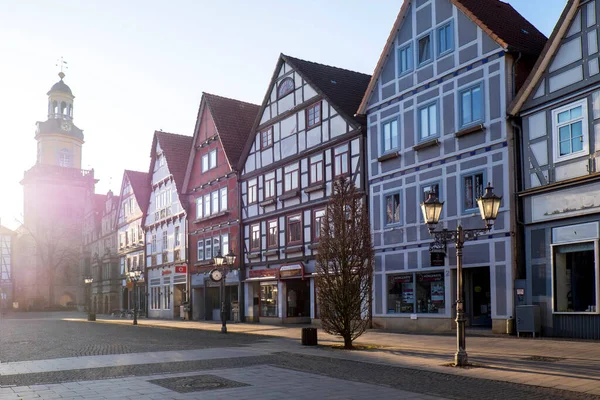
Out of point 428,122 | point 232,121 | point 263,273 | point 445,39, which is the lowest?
point 263,273

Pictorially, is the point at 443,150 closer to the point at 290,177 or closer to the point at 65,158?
the point at 290,177

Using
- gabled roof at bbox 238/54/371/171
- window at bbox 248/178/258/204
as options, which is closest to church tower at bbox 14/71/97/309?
window at bbox 248/178/258/204

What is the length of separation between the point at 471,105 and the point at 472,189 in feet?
10.5

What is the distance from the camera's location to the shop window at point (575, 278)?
20812 millimetres

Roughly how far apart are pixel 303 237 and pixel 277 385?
2213 cm

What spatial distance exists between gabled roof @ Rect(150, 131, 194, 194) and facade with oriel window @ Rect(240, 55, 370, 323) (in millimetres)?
12739

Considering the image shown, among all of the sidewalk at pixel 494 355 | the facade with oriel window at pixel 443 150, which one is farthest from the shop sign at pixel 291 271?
the sidewalk at pixel 494 355

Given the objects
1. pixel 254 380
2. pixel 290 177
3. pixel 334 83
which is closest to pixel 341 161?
pixel 290 177

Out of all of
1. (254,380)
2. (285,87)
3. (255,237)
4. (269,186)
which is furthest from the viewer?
(255,237)

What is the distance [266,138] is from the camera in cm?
3972

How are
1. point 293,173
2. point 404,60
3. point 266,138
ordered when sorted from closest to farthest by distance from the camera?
point 404,60 < point 293,173 < point 266,138

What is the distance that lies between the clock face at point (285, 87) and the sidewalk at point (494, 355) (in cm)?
1607

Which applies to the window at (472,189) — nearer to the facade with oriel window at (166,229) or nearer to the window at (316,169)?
the window at (316,169)

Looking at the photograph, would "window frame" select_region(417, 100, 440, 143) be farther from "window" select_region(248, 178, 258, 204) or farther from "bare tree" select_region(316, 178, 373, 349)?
"window" select_region(248, 178, 258, 204)
